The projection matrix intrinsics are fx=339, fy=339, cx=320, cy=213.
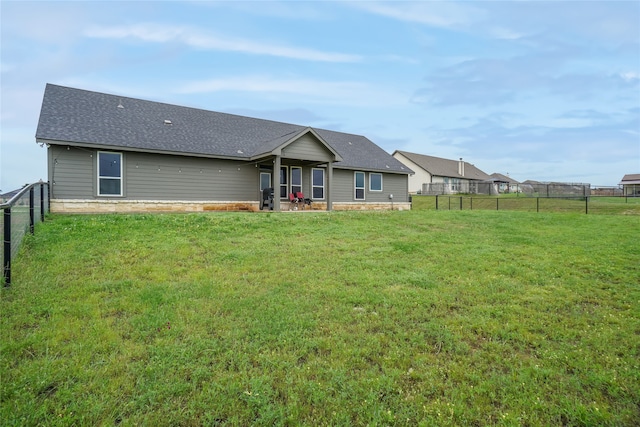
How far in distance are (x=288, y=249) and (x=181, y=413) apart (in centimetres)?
495

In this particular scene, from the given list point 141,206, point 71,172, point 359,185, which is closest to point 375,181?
point 359,185

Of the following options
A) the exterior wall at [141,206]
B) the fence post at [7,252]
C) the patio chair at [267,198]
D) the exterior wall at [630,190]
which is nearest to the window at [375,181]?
the patio chair at [267,198]

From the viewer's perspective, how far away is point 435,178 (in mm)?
40250

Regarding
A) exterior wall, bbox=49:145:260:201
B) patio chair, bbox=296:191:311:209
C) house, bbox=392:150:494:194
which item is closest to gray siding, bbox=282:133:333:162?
patio chair, bbox=296:191:311:209

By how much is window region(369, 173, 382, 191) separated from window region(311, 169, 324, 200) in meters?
3.61

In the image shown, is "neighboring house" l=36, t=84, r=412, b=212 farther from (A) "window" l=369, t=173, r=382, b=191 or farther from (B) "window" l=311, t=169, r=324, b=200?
(A) "window" l=369, t=173, r=382, b=191

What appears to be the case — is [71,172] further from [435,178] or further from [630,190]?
[630,190]

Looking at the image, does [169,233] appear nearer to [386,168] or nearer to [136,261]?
[136,261]

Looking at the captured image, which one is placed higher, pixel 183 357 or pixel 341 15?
pixel 341 15

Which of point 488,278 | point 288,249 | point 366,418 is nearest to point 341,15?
point 288,249

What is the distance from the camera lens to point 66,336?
11.5ft

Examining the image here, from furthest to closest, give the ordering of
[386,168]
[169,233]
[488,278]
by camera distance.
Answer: [386,168] < [169,233] < [488,278]

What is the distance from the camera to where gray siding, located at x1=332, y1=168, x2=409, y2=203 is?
64.0 ft

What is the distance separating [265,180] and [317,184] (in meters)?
3.13
